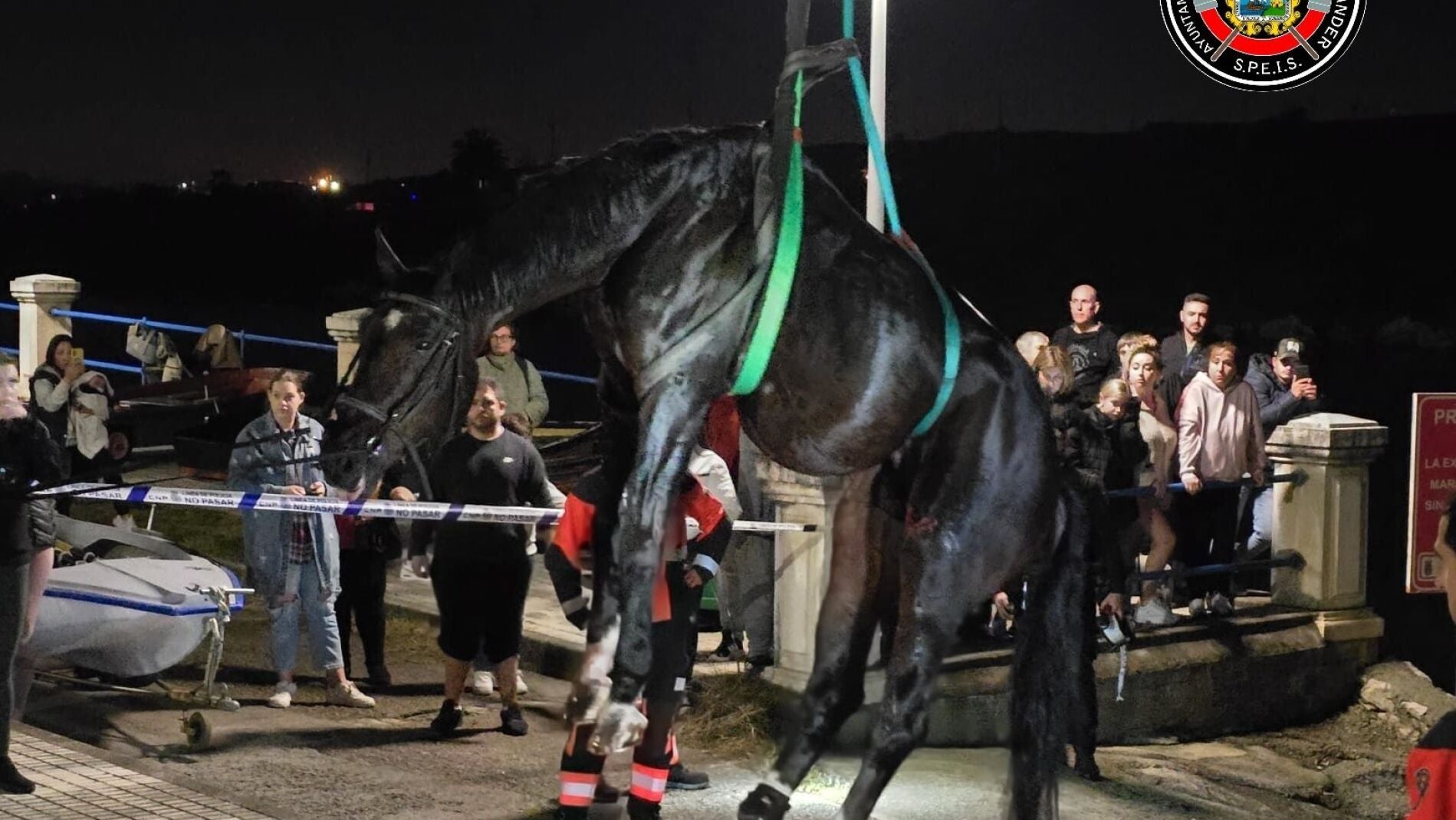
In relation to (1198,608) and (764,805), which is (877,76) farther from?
(1198,608)

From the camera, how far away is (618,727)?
363 cm

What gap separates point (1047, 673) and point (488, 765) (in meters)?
3.91

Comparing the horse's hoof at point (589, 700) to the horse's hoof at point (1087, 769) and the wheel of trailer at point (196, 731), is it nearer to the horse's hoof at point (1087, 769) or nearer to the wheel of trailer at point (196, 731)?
the wheel of trailer at point (196, 731)

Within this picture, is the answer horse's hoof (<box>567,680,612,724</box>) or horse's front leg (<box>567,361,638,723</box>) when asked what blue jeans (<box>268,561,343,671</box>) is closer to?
A: horse's front leg (<box>567,361,638,723</box>)

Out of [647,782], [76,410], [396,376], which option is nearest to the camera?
[396,376]

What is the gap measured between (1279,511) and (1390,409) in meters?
25.7

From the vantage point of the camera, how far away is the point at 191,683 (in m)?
8.80

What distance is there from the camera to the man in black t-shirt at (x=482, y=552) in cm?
803

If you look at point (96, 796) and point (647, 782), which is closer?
point (647, 782)

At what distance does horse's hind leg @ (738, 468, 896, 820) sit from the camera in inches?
164

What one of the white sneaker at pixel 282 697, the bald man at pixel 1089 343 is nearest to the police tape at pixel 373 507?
the white sneaker at pixel 282 697

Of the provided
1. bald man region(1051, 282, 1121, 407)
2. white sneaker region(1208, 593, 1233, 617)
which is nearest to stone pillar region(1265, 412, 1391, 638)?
white sneaker region(1208, 593, 1233, 617)

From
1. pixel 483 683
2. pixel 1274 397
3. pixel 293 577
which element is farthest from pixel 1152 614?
pixel 293 577

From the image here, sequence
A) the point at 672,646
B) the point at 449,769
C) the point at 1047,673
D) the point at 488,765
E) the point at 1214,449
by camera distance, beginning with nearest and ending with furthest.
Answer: the point at 1047,673
the point at 672,646
the point at 449,769
the point at 488,765
the point at 1214,449
